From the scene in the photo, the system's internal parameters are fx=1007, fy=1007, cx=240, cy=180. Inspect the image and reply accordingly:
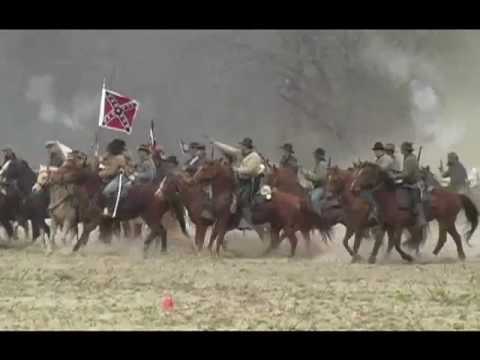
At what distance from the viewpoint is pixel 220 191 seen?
14844mm

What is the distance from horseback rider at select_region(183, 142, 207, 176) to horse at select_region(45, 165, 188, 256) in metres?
0.60

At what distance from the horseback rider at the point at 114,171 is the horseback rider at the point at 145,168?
182 millimetres

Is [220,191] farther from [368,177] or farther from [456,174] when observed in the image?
[456,174]

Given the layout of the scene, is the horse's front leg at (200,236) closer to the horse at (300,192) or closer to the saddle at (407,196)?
the horse at (300,192)

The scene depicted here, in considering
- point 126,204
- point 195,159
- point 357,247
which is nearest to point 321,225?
point 357,247

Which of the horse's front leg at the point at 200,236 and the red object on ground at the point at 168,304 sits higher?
the horse's front leg at the point at 200,236

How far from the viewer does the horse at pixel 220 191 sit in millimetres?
14734

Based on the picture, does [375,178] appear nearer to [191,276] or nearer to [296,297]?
[191,276]

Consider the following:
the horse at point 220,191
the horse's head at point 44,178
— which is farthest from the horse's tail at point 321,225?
the horse's head at point 44,178

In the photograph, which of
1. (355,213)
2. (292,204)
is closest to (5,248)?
(292,204)

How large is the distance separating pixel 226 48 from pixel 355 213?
61.1 feet

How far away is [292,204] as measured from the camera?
15.3 metres

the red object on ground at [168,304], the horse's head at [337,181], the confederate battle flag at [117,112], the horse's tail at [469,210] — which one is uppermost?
the confederate battle flag at [117,112]

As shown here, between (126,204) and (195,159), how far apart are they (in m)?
1.34
